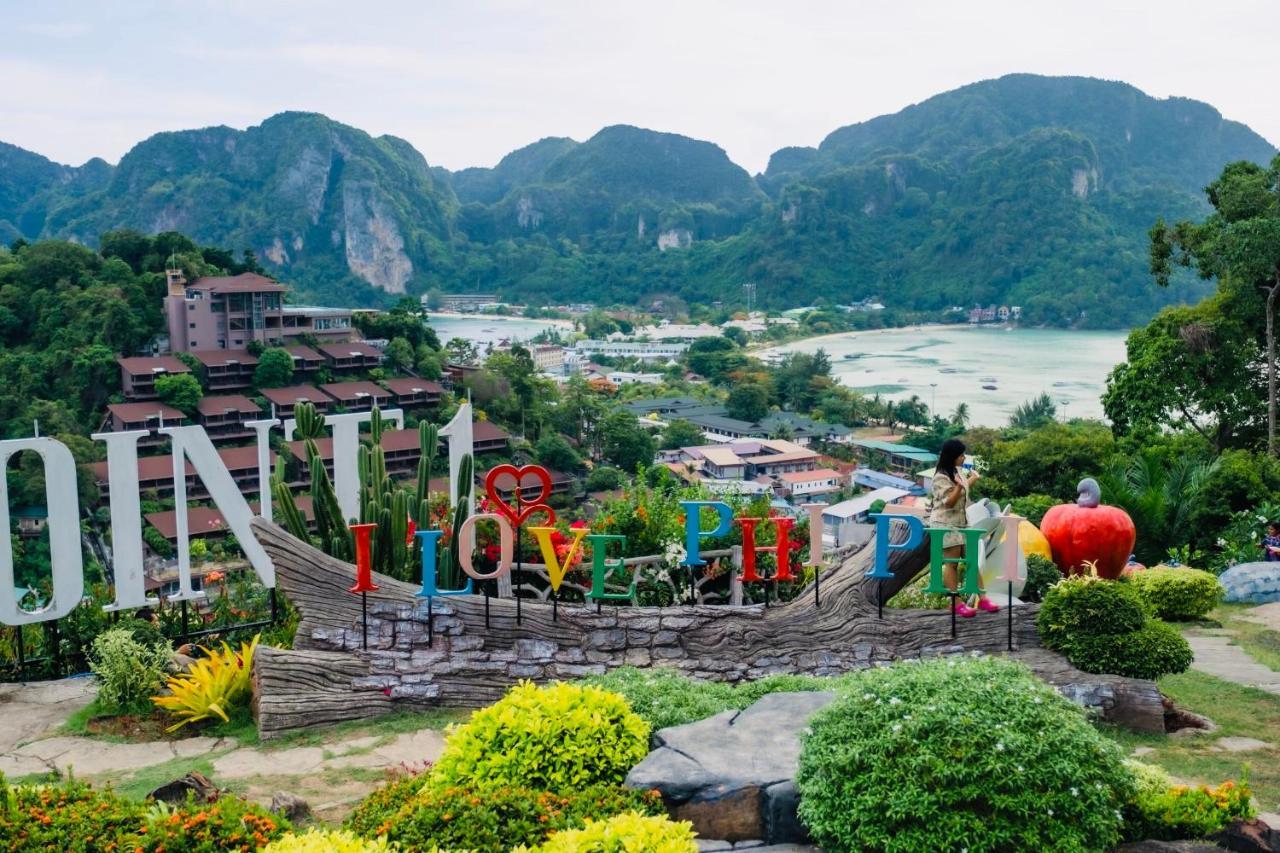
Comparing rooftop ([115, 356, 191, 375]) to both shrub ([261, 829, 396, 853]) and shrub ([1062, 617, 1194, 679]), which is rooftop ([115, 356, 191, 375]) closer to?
shrub ([1062, 617, 1194, 679])

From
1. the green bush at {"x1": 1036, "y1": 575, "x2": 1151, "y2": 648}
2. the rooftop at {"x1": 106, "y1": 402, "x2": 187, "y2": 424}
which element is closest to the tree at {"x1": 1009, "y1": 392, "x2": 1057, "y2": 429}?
the rooftop at {"x1": 106, "y1": 402, "x2": 187, "y2": 424}

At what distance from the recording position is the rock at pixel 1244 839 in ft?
12.1

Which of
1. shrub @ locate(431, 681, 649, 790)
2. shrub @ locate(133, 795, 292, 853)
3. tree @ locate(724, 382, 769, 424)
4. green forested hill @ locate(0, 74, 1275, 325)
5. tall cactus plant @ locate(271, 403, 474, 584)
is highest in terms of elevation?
green forested hill @ locate(0, 74, 1275, 325)

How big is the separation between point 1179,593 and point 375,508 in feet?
18.4

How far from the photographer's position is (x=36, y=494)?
110 feet

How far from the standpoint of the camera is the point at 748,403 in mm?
63594

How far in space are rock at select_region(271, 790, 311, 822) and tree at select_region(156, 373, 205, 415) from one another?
40952 millimetres

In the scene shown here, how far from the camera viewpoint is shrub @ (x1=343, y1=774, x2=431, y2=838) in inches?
140

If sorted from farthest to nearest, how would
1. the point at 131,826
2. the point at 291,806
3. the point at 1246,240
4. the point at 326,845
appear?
the point at 1246,240, the point at 291,806, the point at 131,826, the point at 326,845

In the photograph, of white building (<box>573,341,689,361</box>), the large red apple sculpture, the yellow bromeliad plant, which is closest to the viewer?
the yellow bromeliad plant

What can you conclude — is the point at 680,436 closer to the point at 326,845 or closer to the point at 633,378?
the point at 633,378

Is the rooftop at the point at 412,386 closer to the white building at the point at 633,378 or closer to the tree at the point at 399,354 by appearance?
the tree at the point at 399,354

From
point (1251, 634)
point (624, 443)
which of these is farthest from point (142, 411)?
point (1251, 634)

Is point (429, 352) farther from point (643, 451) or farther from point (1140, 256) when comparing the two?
point (1140, 256)
